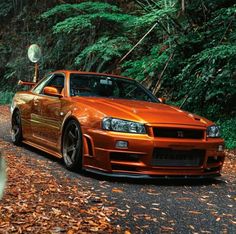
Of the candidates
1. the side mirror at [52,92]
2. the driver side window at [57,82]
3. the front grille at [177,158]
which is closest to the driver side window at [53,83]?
the driver side window at [57,82]

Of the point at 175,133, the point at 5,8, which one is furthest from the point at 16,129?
the point at 5,8

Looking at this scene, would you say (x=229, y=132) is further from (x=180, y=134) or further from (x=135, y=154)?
(x=135, y=154)

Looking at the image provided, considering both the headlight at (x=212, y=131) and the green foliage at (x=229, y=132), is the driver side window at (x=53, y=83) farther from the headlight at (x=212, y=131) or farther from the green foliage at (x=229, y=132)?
the green foliage at (x=229, y=132)

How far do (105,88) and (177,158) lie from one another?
6.77 feet

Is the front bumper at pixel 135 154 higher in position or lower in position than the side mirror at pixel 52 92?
lower

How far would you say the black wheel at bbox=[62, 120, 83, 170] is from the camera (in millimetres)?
6221

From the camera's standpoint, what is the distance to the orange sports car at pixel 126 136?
577 cm

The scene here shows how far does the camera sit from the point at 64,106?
686 cm

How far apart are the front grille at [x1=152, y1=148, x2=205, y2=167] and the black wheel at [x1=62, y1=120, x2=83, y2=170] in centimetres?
109

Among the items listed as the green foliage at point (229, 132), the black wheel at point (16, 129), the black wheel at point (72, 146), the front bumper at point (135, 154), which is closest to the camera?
the front bumper at point (135, 154)

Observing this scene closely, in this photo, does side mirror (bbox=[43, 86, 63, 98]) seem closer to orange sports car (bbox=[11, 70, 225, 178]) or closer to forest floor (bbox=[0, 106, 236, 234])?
orange sports car (bbox=[11, 70, 225, 178])

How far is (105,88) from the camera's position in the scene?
743 centimetres

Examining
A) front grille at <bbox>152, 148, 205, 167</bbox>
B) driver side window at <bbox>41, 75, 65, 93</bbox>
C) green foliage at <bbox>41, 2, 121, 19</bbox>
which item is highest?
green foliage at <bbox>41, 2, 121, 19</bbox>

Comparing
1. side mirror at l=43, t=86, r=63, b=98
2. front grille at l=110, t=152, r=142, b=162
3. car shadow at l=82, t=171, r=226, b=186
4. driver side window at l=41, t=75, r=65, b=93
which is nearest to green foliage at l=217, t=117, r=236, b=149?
car shadow at l=82, t=171, r=226, b=186
